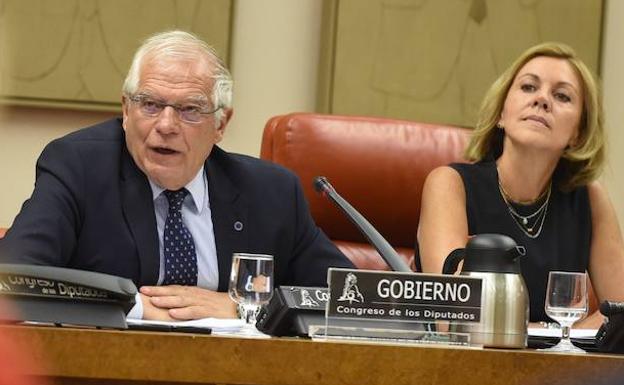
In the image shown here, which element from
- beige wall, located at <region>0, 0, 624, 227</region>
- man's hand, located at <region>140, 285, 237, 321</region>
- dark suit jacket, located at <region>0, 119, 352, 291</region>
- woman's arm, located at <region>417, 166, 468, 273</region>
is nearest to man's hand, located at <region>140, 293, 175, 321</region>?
man's hand, located at <region>140, 285, 237, 321</region>

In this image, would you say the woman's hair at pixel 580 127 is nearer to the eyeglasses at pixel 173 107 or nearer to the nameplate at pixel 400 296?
the eyeglasses at pixel 173 107

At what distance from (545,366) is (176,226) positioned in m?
1.21

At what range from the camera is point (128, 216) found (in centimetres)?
232

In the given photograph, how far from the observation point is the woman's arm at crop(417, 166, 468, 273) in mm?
2646

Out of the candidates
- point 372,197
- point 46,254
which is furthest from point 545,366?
point 372,197

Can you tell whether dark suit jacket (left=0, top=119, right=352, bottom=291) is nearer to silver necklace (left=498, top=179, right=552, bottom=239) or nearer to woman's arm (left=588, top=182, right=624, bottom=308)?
silver necklace (left=498, top=179, right=552, bottom=239)

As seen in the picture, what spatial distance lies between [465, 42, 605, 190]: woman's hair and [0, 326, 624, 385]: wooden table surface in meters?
1.68

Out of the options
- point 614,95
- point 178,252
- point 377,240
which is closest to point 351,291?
point 377,240

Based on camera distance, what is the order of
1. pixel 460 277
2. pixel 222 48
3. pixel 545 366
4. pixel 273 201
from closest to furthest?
pixel 545 366, pixel 460 277, pixel 273 201, pixel 222 48

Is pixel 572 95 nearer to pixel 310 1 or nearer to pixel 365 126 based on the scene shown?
pixel 365 126

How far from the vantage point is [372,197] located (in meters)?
2.85

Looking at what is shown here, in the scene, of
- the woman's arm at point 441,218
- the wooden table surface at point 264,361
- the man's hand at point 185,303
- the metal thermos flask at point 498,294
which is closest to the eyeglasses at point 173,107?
the man's hand at point 185,303

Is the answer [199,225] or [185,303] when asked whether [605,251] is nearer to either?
[199,225]

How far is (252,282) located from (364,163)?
1.15 metres
